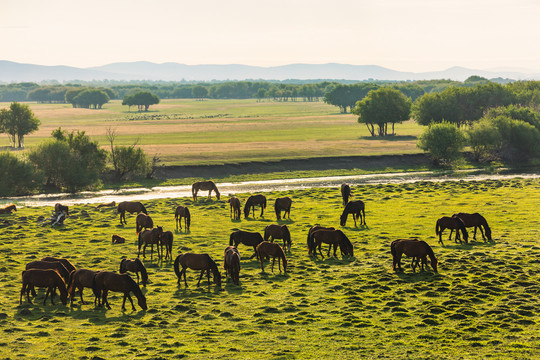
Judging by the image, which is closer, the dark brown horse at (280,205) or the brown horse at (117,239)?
the brown horse at (117,239)

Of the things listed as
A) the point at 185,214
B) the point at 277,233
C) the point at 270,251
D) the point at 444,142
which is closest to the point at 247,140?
the point at 444,142

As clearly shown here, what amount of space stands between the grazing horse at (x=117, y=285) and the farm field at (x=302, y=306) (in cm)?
62

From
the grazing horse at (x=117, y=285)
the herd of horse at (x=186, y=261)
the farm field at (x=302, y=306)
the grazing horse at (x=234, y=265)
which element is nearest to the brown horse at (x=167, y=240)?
the herd of horse at (x=186, y=261)

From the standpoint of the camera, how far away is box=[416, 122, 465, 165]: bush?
82.7 m

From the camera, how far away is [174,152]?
3469 inches

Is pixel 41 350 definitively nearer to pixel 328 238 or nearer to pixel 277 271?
pixel 277 271

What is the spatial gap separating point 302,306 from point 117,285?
7.78m

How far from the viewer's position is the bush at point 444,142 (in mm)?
82688

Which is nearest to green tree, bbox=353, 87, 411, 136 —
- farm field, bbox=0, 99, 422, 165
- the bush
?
farm field, bbox=0, 99, 422, 165

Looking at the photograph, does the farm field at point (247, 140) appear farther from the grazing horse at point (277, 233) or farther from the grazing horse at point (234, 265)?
the grazing horse at point (234, 265)

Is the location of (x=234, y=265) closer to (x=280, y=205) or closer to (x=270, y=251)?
(x=270, y=251)

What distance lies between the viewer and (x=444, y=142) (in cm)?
8262

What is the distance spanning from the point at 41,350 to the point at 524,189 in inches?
2075

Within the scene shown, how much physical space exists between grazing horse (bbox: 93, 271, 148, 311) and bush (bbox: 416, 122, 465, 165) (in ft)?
223
